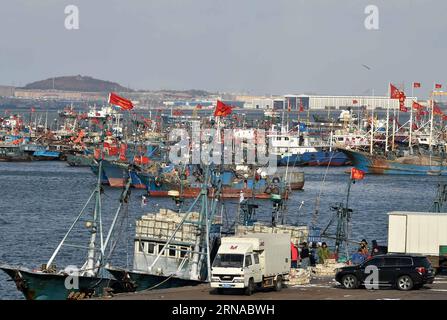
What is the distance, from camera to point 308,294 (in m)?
40.5

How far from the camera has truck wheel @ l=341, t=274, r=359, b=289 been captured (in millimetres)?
41906

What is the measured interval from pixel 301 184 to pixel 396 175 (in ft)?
119

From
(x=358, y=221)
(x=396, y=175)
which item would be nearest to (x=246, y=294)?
(x=358, y=221)

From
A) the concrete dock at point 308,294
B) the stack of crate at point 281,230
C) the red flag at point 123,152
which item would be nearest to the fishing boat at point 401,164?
the red flag at point 123,152

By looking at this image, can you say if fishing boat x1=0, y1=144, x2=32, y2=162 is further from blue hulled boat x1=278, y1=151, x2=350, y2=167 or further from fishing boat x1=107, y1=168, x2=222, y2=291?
fishing boat x1=107, y1=168, x2=222, y2=291

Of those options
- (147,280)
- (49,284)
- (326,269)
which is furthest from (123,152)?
(49,284)

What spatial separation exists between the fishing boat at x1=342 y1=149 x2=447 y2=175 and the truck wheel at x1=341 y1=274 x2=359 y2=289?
380ft

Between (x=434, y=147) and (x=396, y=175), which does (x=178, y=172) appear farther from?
(x=434, y=147)

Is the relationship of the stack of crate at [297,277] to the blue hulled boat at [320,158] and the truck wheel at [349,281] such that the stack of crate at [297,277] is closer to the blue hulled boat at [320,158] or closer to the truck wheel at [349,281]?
the truck wheel at [349,281]

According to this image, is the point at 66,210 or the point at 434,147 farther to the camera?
the point at 434,147

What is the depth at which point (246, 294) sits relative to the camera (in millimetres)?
39281

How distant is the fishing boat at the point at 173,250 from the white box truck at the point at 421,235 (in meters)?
7.68

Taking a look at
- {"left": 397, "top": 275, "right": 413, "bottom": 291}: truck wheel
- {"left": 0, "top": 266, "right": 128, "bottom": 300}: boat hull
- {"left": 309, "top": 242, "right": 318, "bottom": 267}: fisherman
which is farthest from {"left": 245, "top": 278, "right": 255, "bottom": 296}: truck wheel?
{"left": 309, "top": 242, "right": 318, "bottom": 267}: fisherman

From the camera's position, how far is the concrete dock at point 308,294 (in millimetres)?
38656
